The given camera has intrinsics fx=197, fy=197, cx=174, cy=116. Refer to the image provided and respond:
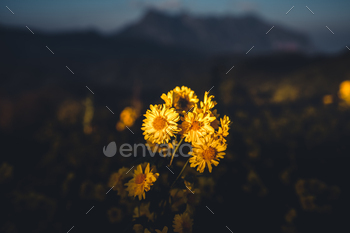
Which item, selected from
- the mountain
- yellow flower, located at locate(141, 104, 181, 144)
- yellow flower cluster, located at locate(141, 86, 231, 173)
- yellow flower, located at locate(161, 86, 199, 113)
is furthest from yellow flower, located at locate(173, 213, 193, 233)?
the mountain

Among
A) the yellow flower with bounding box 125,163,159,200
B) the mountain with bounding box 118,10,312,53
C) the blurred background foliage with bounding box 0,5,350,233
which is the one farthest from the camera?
the mountain with bounding box 118,10,312,53

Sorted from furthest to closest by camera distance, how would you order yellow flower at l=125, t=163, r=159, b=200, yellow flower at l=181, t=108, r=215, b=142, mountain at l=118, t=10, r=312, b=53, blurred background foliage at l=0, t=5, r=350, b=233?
mountain at l=118, t=10, r=312, b=53 → blurred background foliage at l=0, t=5, r=350, b=233 → yellow flower at l=125, t=163, r=159, b=200 → yellow flower at l=181, t=108, r=215, b=142

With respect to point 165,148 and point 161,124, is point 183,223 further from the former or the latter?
point 161,124

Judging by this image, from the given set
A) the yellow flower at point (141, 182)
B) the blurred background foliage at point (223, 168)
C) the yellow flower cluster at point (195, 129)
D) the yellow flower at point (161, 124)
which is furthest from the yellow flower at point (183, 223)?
the yellow flower at point (161, 124)

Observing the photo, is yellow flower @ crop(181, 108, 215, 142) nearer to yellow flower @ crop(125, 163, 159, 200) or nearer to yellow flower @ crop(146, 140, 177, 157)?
yellow flower @ crop(146, 140, 177, 157)

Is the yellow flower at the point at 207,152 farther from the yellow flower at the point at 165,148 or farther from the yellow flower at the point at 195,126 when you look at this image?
the yellow flower at the point at 165,148
